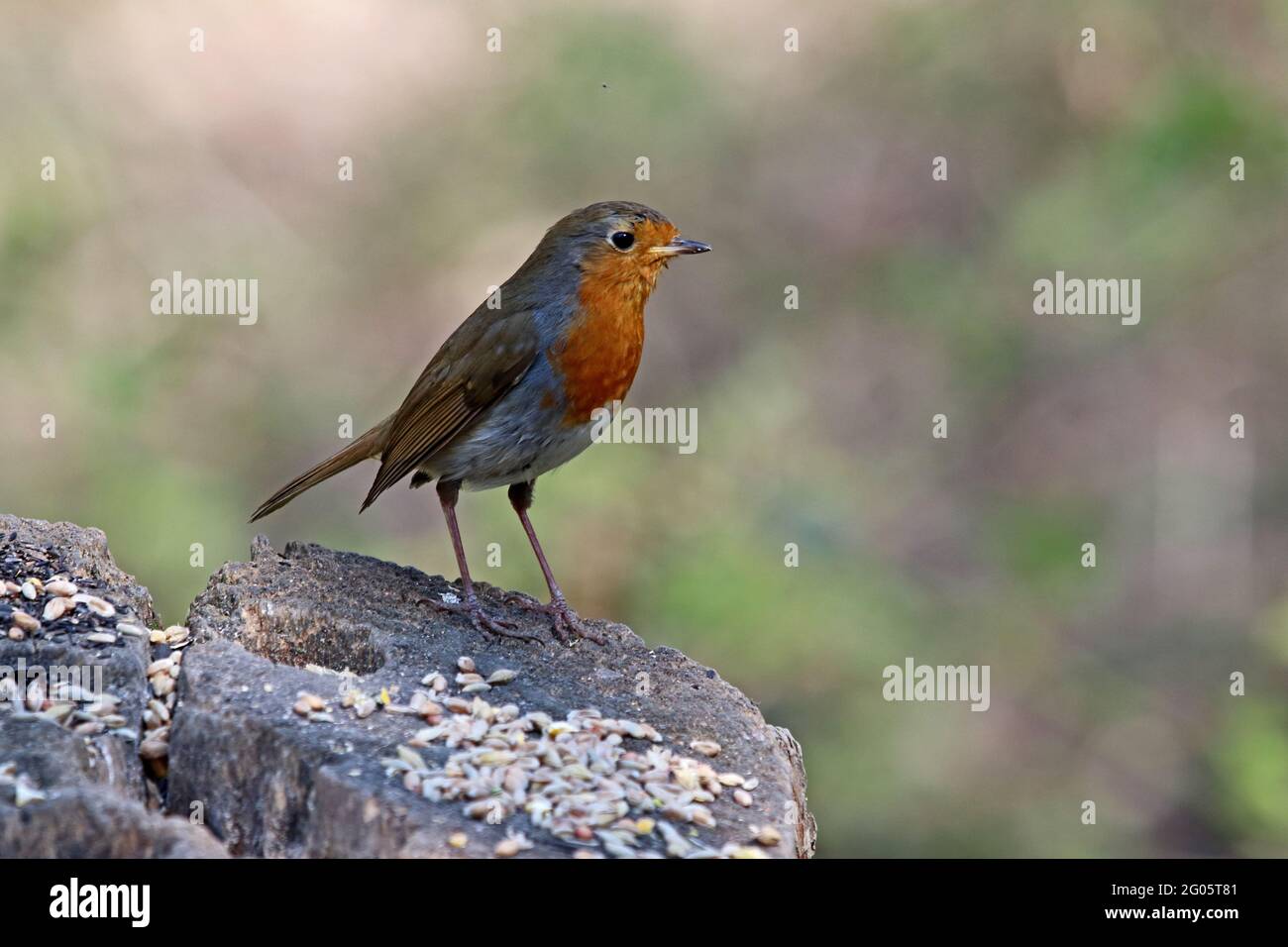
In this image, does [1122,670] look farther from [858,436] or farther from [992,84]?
[992,84]

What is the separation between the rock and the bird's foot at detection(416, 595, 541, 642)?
26 mm

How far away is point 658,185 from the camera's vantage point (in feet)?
29.2

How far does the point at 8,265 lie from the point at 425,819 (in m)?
4.85

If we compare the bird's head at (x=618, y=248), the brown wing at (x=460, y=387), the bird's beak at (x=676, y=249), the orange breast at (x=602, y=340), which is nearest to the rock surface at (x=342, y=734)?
the brown wing at (x=460, y=387)

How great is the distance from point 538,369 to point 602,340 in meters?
0.22

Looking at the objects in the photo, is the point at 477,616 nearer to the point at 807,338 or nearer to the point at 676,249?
the point at 676,249

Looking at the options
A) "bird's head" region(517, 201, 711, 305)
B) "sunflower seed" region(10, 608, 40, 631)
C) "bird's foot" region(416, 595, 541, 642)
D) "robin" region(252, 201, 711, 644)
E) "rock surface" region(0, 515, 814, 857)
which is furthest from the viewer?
"bird's head" region(517, 201, 711, 305)

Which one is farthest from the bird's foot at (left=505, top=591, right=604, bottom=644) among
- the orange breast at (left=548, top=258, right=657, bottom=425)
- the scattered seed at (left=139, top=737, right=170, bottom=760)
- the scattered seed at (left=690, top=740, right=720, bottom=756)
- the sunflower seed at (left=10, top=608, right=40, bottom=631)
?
the sunflower seed at (left=10, top=608, right=40, bottom=631)

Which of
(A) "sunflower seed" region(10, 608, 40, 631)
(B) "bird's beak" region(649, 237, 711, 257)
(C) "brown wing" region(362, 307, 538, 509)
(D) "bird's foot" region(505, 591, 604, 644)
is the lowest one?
(D) "bird's foot" region(505, 591, 604, 644)

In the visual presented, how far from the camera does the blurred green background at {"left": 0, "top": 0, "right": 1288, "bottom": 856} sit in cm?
620

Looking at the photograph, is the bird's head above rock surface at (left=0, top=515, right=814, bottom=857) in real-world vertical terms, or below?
above

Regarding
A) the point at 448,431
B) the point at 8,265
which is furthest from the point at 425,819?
the point at 8,265

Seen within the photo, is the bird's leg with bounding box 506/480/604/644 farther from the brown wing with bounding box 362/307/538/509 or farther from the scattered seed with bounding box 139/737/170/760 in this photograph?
the scattered seed with bounding box 139/737/170/760

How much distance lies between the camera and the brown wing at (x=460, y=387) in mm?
4566
